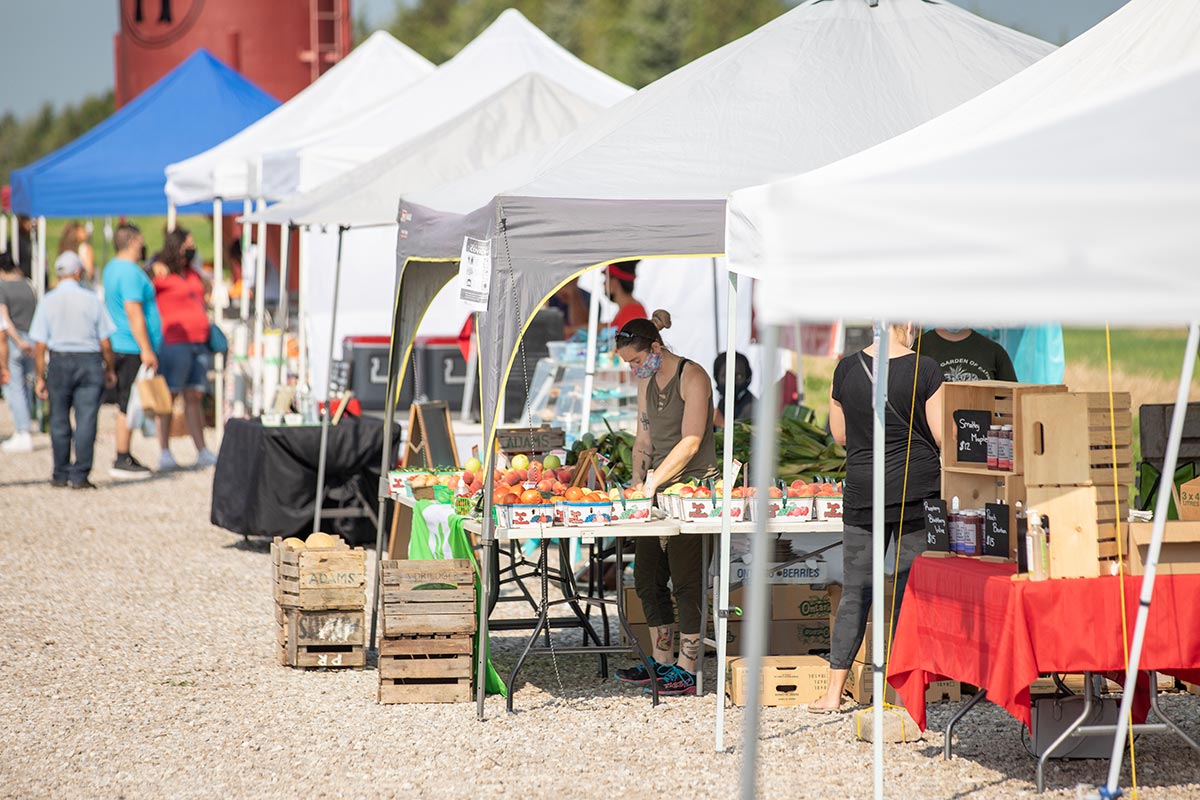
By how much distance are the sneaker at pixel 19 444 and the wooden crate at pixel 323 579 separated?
31.5 ft

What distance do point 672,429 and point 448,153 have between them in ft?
12.8

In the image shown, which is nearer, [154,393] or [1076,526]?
[1076,526]

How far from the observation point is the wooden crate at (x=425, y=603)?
641 centimetres

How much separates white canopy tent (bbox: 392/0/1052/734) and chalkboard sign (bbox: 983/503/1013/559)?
1.05 metres

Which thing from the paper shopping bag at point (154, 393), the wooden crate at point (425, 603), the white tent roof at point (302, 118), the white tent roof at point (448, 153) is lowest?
the wooden crate at point (425, 603)

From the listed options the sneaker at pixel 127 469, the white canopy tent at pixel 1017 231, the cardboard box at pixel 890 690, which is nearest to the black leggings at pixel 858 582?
the cardboard box at pixel 890 690

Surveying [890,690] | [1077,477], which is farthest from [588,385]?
[1077,477]

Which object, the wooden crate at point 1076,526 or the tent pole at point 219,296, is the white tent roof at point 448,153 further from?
the wooden crate at point 1076,526

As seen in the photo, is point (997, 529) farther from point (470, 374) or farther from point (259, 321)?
point (259, 321)

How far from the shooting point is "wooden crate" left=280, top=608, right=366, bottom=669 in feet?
23.3

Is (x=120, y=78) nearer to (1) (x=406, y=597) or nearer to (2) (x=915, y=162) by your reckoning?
(1) (x=406, y=597)

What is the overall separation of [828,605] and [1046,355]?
241 cm

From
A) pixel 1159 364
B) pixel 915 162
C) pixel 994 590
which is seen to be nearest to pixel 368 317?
pixel 994 590

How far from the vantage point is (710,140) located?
683cm
